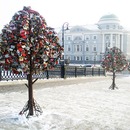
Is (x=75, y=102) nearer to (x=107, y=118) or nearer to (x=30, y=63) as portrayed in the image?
(x=107, y=118)

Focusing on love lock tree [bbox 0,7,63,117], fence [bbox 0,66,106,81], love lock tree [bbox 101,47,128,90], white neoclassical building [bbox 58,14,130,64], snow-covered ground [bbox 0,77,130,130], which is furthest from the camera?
white neoclassical building [bbox 58,14,130,64]

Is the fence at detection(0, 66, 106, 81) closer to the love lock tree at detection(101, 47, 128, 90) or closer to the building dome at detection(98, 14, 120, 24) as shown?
the love lock tree at detection(101, 47, 128, 90)

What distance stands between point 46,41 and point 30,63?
0.77 metres

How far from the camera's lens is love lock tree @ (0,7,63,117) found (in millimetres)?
6801

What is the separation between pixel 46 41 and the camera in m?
7.13

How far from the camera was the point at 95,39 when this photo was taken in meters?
80.2

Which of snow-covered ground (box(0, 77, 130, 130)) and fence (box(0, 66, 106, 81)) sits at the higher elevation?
fence (box(0, 66, 106, 81))

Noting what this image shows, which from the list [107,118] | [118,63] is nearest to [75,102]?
[107,118]

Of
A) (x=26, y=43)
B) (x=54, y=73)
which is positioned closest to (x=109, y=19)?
(x=54, y=73)

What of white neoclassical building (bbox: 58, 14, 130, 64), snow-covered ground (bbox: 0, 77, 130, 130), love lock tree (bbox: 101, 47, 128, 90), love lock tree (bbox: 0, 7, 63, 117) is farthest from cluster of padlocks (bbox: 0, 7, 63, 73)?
white neoclassical building (bbox: 58, 14, 130, 64)

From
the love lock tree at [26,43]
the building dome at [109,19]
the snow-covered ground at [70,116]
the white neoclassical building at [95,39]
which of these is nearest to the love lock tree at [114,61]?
the snow-covered ground at [70,116]

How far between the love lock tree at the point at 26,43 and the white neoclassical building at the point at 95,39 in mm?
69395

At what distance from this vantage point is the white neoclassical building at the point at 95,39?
3098 inches

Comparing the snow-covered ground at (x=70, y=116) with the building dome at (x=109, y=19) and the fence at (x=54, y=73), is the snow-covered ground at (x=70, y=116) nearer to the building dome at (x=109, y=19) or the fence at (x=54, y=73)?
the fence at (x=54, y=73)
